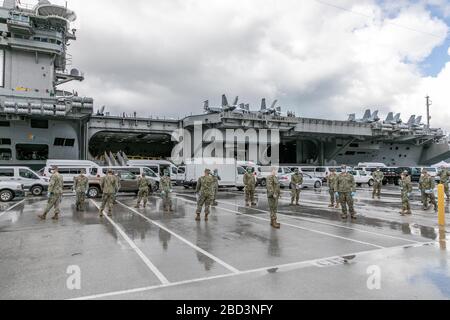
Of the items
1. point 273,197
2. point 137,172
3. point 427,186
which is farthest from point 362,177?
point 273,197

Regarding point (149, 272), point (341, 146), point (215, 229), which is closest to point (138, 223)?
point (215, 229)

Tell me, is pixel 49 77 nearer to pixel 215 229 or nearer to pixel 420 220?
pixel 215 229

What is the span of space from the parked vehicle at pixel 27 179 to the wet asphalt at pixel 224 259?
10678 millimetres

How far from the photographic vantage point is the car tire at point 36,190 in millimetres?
21288

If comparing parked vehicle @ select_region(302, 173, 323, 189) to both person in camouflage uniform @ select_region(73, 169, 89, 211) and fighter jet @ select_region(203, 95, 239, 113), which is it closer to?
fighter jet @ select_region(203, 95, 239, 113)

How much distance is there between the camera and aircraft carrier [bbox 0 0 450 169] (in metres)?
32.6

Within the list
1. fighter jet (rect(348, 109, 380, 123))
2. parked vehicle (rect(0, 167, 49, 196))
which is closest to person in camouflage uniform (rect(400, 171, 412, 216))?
parked vehicle (rect(0, 167, 49, 196))

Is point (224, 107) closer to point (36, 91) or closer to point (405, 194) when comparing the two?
point (36, 91)

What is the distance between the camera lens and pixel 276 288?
186 inches

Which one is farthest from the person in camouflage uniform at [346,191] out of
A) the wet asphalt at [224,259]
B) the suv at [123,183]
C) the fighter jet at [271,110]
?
the fighter jet at [271,110]

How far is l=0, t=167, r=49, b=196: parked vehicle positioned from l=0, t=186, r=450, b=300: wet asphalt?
35.0 feet

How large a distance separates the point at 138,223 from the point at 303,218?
5.62 meters

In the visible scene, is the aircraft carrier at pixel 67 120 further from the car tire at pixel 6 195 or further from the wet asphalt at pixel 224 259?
the wet asphalt at pixel 224 259
